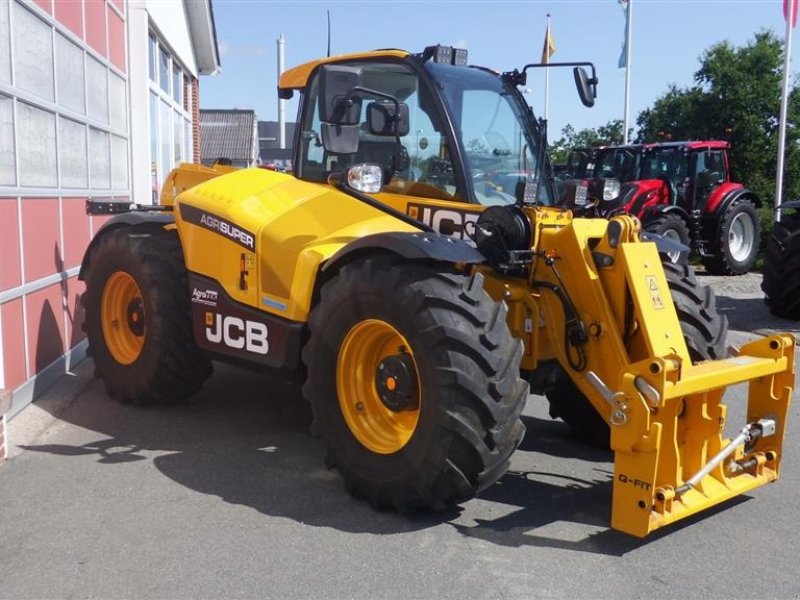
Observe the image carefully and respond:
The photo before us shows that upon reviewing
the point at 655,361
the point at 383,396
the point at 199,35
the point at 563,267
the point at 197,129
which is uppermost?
the point at 199,35

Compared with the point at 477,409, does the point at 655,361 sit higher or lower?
higher

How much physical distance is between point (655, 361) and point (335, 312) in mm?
1614

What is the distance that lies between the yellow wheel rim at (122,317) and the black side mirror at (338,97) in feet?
8.12

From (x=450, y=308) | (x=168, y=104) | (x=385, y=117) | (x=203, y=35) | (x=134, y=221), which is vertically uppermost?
(x=203, y=35)

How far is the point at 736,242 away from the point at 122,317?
13260mm

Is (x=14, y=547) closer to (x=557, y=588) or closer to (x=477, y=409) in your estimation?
(x=477, y=409)

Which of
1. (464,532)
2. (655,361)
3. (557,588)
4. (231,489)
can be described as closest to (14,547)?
(231,489)

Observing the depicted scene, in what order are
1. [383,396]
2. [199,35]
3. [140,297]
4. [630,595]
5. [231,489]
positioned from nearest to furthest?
[630,595]
[383,396]
[231,489]
[140,297]
[199,35]

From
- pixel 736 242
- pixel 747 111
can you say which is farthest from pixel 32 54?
pixel 747 111

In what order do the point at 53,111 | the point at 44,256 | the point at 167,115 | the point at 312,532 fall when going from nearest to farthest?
the point at 312,532 → the point at 44,256 → the point at 53,111 → the point at 167,115

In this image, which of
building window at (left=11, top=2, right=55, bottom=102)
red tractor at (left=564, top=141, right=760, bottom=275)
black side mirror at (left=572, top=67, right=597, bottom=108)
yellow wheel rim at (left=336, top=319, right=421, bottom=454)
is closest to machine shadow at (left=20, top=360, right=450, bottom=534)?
yellow wheel rim at (left=336, top=319, right=421, bottom=454)

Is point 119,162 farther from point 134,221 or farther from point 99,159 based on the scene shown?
point 134,221

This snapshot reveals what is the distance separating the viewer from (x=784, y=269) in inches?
396

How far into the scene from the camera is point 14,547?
381cm
